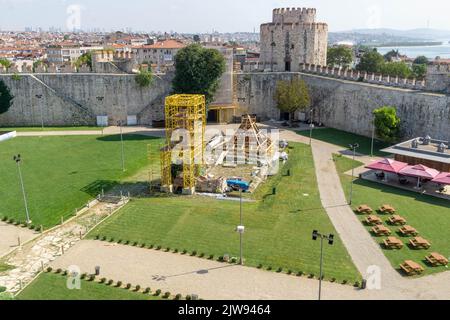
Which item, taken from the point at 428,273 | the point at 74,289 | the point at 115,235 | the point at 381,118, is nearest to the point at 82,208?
the point at 115,235

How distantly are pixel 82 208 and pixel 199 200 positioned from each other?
743 centimetres

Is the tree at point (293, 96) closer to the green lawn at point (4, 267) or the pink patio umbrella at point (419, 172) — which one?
the pink patio umbrella at point (419, 172)

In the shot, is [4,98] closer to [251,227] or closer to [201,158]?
[201,158]

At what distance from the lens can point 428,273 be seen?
20.6 metres

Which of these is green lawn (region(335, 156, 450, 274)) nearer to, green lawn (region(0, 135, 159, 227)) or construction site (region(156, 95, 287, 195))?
construction site (region(156, 95, 287, 195))

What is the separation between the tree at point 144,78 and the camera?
5088cm

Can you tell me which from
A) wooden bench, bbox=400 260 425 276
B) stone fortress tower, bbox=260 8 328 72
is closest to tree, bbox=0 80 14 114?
stone fortress tower, bbox=260 8 328 72

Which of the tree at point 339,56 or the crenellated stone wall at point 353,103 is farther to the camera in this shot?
the tree at point 339,56

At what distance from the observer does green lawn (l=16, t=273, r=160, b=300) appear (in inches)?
736

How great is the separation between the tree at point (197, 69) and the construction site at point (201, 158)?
33.2 ft

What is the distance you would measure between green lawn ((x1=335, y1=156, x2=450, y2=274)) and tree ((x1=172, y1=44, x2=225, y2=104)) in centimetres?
1780

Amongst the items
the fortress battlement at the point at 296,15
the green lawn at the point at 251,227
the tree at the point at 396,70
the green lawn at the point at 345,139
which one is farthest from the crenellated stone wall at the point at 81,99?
the tree at the point at 396,70

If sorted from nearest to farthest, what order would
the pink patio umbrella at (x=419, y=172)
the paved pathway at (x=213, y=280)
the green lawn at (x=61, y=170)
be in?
1. the paved pathway at (x=213, y=280)
2. the green lawn at (x=61, y=170)
3. the pink patio umbrella at (x=419, y=172)
